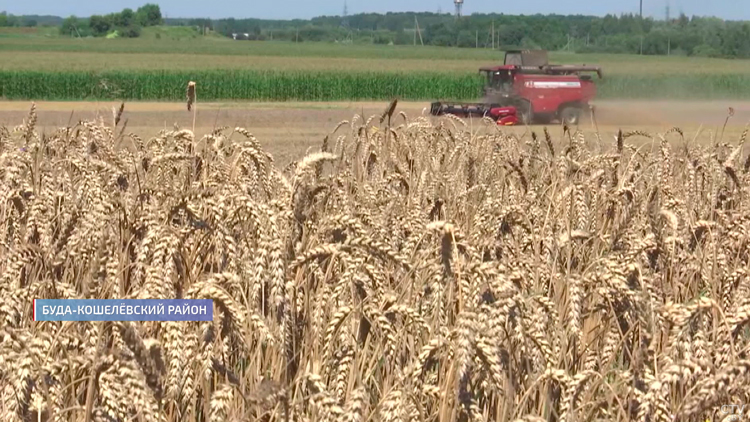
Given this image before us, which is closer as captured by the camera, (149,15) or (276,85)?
(276,85)

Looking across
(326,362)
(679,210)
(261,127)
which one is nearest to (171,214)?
(326,362)

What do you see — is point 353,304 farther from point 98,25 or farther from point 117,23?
point 117,23

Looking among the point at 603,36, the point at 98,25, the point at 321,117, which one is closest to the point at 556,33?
the point at 603,36

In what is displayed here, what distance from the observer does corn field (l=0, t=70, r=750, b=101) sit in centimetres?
4169

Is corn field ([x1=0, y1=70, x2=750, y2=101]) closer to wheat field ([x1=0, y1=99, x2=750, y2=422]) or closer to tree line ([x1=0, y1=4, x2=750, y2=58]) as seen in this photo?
tree line ([x1=0, y1=4, x2=750, y2=58])

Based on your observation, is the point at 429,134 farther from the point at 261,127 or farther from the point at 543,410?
the point at 261,127

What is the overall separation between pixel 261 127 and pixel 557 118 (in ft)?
24.5

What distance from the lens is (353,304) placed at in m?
2.92

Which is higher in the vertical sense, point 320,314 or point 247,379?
point 320,314

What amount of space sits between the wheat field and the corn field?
117 ft

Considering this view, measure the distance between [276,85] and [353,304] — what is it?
42.3 m

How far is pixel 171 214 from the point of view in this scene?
317 cm

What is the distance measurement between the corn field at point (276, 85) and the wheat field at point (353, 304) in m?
35.6

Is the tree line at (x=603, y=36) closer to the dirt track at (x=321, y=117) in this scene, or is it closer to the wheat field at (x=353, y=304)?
the dirt track at (x=321, y=117)
